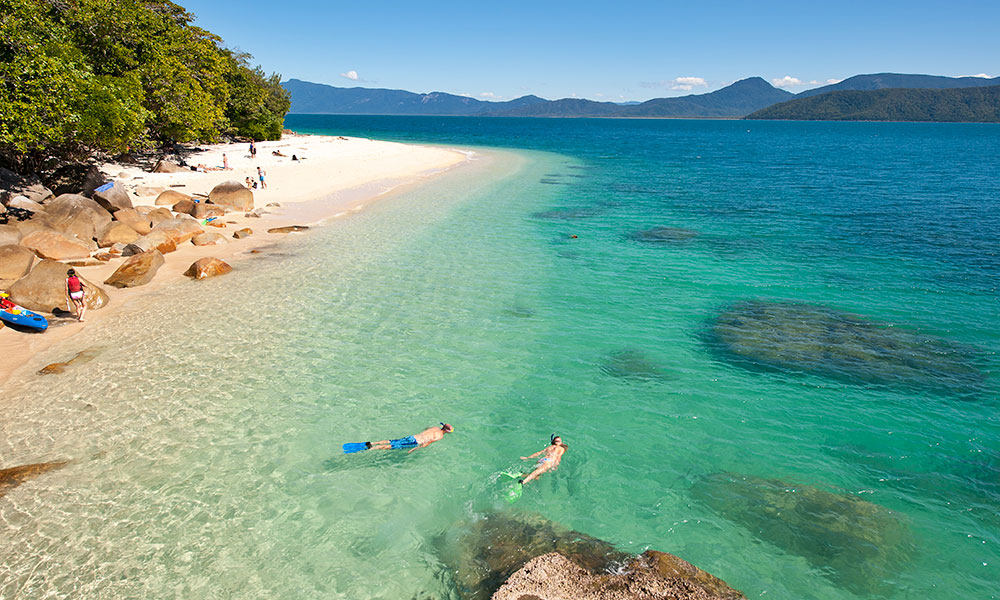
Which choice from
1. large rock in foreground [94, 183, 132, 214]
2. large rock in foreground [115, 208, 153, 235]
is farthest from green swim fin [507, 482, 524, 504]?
large rock in foreground [94, 183, 132, 214]

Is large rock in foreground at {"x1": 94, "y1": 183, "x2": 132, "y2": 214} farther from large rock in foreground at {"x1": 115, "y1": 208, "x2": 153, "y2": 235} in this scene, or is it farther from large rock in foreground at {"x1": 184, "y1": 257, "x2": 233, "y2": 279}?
large rock in foreground at {"x1": 184, "y1": 257, "x2": 233, "y2": 279}

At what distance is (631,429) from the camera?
11820 mm

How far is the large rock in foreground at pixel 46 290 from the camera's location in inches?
639

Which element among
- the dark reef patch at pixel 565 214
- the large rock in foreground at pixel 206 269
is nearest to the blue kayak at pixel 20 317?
the large rock in foreground at pixel 206 269

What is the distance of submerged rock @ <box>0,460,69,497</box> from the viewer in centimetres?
944

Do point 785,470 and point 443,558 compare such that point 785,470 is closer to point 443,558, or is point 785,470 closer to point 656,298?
point 443,558

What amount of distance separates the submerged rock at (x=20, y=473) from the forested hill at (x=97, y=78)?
1633 cm

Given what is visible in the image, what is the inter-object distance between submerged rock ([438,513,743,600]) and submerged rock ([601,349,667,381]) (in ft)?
19.8

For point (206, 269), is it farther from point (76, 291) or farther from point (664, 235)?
point (664, 235)

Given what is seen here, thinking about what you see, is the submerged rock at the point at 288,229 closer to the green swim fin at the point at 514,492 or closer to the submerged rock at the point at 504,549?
the green swim fin at the point at 514,492

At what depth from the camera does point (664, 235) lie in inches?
1185

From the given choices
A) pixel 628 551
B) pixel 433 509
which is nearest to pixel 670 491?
pixel 628 551

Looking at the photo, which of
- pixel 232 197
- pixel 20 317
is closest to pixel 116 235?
pixel 20 317

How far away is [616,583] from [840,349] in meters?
12.3
